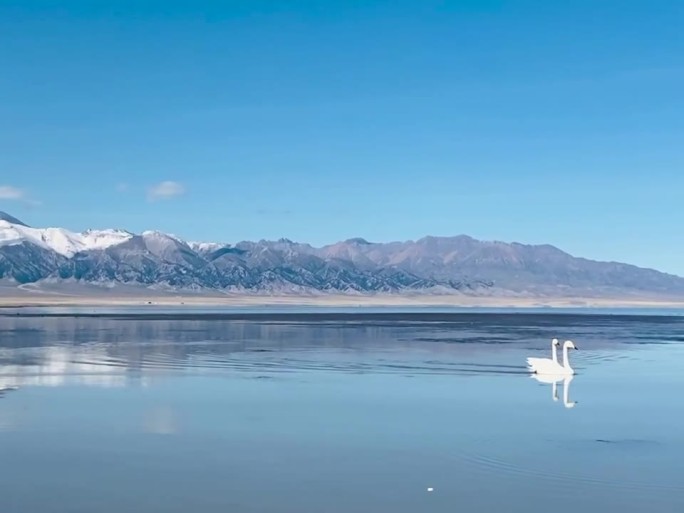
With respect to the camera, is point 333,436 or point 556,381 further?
point 556,381

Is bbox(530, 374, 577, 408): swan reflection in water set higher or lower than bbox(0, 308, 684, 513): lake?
higher

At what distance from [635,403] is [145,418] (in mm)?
10809

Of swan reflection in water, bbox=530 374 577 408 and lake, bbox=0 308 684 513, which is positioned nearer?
lake, bbox=0 308 684 513

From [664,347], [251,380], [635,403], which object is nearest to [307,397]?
[251,380]

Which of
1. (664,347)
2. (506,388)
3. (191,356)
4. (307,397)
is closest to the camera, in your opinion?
(307,397)

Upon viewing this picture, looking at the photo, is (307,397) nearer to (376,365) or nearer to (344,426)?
(344,426)

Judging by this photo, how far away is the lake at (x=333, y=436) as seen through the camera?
43.2 ft

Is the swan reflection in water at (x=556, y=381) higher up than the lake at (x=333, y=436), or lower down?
higher up

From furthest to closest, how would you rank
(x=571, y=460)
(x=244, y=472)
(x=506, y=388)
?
1. (x=506, y=388)
2. (x=571, y=460)
3. (x=244, y=472)

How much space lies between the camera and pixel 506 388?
2547 cm

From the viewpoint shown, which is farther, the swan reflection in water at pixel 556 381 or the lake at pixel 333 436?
the swan reflection in water at pixel 556 381

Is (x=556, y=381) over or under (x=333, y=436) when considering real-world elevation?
over

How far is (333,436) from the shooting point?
1770cm

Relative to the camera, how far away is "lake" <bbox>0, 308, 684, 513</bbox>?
13.2 m
